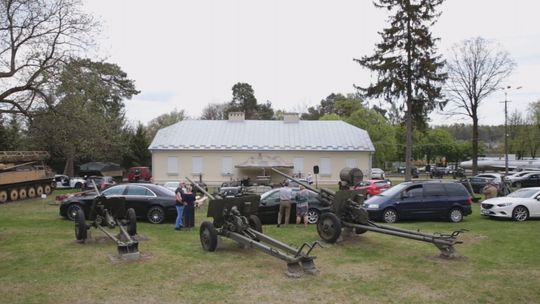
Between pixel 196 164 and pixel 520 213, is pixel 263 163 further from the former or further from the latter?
pixel 520 213

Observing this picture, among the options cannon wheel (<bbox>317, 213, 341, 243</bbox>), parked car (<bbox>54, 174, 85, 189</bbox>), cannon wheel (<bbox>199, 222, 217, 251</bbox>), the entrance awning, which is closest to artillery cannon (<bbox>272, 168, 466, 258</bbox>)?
cannon wheel (<bbox>317, 213, 341, 243</bbox>)

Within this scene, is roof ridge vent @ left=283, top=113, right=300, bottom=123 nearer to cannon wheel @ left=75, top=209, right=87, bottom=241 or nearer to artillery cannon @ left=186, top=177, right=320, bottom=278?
artillery cannon @ left=186, top=177, right=320, bottom=278

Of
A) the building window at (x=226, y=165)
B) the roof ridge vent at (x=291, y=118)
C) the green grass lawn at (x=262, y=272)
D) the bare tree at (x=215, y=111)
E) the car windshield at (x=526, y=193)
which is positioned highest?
the bare tree at (x=215, y=111)

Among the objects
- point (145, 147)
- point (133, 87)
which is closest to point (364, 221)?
point (145, 147)

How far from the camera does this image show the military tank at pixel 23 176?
89.7ft

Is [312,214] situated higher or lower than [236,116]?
lower

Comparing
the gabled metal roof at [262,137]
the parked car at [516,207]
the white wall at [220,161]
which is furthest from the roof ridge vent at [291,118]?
the parked car at [516,207]

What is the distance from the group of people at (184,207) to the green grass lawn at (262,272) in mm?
1237

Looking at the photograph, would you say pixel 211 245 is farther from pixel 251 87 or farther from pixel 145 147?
pixel 251 87

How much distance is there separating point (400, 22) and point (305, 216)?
76.7ft

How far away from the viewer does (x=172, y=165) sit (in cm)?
4097

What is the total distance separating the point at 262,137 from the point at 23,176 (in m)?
19.5

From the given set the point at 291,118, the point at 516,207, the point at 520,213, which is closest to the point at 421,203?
the point at 516,207

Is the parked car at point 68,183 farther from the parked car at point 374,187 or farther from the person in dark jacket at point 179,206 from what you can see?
the person in dark jacket at point 179,206
